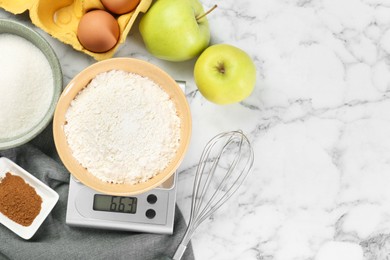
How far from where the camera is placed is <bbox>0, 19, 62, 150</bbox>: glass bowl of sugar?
33.0 inches

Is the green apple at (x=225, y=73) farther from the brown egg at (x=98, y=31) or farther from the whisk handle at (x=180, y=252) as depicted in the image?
the whisk handle at (x=180, y=252)

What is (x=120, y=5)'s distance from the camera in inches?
33.8

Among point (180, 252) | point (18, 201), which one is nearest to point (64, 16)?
point (18, 201)

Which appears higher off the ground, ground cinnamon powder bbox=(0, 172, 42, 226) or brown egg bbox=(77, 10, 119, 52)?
brown egg bbox=(77, 10, 119, 52)

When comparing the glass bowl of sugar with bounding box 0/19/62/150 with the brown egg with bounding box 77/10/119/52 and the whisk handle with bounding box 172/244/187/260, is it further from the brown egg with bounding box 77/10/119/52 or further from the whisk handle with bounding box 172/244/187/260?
the whisk handle with bounding box 172/244/187/260

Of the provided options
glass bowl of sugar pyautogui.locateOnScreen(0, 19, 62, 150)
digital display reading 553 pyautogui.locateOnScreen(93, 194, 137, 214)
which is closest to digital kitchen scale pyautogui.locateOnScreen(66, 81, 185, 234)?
digital display reading 553 pyautogui.locateOnScreen(93, 194, 137, 214)

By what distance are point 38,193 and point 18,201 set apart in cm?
3

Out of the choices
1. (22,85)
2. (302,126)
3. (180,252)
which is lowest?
(180,252)

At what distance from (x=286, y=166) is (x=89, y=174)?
1.14ft

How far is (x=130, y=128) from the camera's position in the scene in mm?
797

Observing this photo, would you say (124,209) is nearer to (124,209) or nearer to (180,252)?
(124,209)

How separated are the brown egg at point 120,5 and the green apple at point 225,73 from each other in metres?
0.14

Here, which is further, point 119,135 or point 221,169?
point 221,169

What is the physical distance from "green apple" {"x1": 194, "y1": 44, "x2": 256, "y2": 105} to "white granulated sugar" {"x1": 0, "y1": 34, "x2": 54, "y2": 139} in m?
0.24
